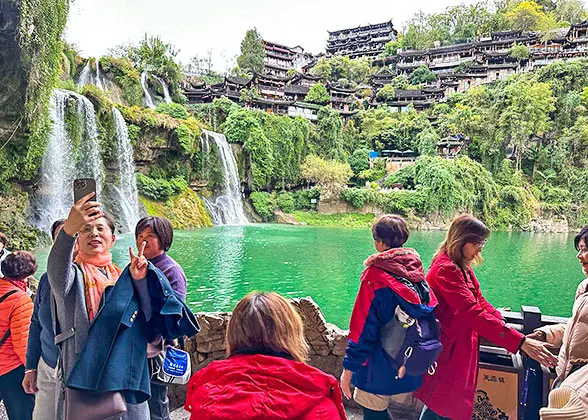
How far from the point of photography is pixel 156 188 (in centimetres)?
2239

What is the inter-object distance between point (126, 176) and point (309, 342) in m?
20.1

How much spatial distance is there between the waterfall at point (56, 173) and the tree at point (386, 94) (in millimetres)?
36860

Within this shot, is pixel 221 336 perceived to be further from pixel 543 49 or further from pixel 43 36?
pixel 543 49

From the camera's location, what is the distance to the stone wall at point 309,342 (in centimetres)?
296

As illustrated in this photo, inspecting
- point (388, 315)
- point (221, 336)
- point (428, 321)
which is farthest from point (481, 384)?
point (221, 336)

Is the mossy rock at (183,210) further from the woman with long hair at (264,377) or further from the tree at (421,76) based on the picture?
the tree at (421,76)

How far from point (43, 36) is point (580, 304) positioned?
1168 cm

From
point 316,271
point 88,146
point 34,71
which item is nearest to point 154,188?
point 88,146

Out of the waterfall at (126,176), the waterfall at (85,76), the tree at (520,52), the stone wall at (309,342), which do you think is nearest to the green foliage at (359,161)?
the waterfall at (126,176)

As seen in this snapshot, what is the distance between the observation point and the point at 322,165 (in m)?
32.8

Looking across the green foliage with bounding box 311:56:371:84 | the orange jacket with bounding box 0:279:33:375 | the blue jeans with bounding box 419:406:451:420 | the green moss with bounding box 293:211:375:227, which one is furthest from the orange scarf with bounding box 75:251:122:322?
the green foliage with bounding box 311:56:371:84

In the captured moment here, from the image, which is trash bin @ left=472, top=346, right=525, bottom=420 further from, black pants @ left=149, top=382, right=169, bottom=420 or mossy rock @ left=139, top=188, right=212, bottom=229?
mossy rock @ left=139, top=188, right=212, bottom=229

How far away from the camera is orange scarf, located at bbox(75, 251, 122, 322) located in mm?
1641

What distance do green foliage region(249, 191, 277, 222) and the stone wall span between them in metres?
26.7
